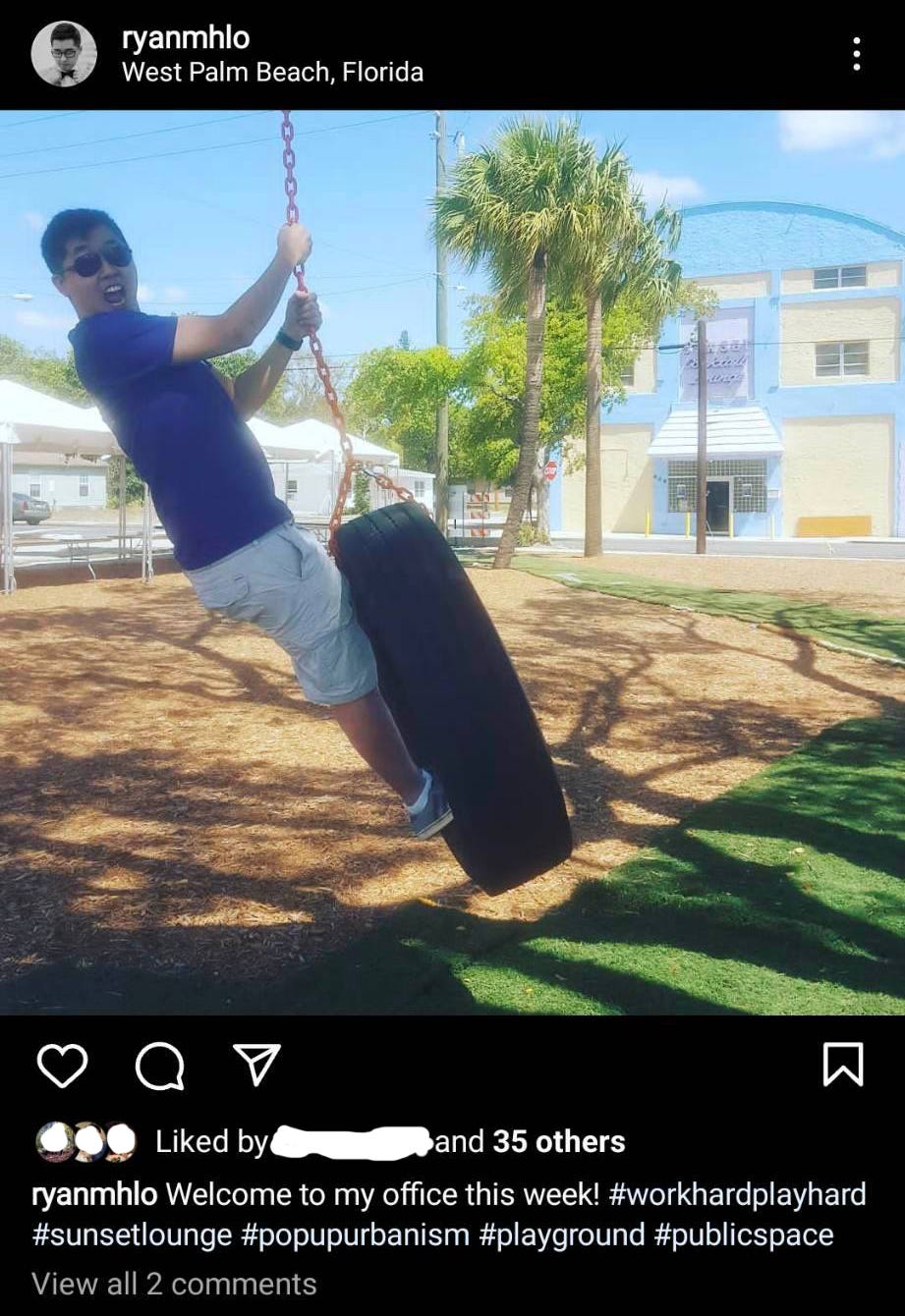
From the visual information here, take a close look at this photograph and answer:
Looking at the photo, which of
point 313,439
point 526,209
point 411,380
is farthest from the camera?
point 411,380

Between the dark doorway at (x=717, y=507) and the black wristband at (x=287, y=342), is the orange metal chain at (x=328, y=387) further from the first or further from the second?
the dark doorway at (x=717, y=507)

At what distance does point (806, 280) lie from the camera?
38.7 m

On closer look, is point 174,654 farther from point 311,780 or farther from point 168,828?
point 168,828

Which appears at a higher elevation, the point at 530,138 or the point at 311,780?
the point at 530,138

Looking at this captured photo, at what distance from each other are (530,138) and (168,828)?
1720cm

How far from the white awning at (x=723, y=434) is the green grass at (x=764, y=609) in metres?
20.0

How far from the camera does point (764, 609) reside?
50.5 ft

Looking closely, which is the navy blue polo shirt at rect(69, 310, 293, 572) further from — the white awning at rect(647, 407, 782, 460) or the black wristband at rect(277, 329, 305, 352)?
the white awning at rect(647, 407, 782, 460)

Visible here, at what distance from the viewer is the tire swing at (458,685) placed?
9.57ft
